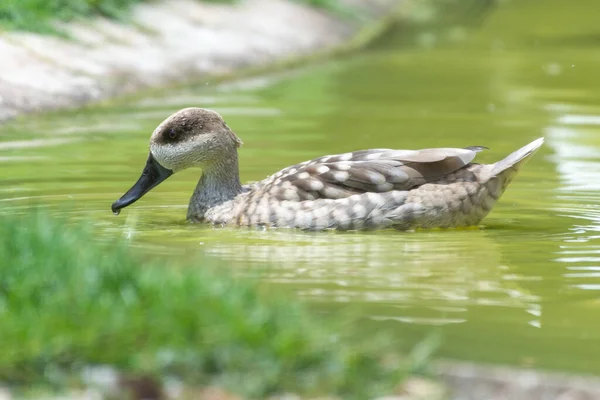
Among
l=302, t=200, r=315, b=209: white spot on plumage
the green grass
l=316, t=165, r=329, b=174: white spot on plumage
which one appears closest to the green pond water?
l=302, t=200, r=315, b=209: white spot on plumage

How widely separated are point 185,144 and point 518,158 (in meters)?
2.16

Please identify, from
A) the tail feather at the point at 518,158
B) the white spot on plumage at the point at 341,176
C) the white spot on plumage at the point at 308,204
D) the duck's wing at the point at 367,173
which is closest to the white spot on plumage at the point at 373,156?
the duck's wing at the point at 367,173

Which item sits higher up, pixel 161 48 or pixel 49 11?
pixel 49 11

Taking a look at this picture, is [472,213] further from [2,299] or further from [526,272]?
[2,299]

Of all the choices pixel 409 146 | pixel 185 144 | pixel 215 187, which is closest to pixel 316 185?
pixel 215 187

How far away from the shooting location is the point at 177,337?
16.2 ft

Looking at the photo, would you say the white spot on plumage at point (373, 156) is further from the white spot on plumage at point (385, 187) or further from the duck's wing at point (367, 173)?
the white spot on plumage at point (385, 187)

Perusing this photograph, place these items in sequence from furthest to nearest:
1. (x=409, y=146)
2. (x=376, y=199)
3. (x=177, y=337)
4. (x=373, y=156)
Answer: (x=409, y=146) → (x=373, y=156) → (x=376, y=199) → (x=177, y=337)

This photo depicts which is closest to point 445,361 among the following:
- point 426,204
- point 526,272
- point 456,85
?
point 526,272

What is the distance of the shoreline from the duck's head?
3.88 metres

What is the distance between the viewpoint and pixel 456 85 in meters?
16.2

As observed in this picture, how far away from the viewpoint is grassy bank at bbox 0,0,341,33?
48.3 ft

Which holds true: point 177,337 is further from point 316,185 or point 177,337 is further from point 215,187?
point 215,187

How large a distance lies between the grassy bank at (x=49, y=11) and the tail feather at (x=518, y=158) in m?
7.27
